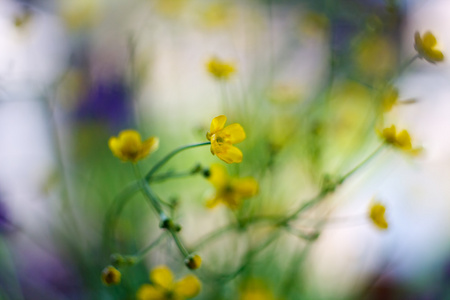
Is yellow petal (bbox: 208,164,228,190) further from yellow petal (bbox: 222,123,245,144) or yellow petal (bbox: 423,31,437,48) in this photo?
yellow petal (bbox: 423,31,437,48)

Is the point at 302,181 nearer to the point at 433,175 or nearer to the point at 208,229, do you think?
the point at 208,229

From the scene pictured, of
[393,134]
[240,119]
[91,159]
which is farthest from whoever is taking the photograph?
[91,159]

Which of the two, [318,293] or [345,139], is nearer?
[345,139]

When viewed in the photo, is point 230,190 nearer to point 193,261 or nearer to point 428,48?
point 193,261

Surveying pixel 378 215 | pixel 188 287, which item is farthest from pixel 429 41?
pixel 188 287

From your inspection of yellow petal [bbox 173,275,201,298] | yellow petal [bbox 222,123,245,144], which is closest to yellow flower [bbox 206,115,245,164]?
yellow petal [bbox 222,123,245,144]

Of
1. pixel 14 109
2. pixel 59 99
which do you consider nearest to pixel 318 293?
pixel 59 99

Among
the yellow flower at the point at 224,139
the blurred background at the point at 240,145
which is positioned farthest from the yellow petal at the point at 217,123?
the blurred background at the point at 240,145
